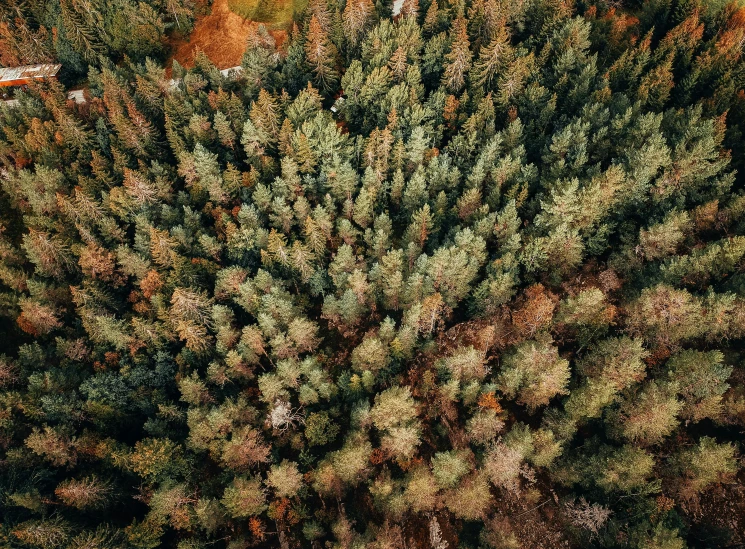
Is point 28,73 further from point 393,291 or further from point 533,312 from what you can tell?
point 533,312

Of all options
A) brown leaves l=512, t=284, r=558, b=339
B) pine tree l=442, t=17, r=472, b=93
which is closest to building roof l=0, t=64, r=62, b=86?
pine tree l=442, t=17, r=472, b=93

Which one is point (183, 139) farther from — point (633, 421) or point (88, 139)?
point (633, 421)

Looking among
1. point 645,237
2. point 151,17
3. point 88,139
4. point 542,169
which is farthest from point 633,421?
point 151,17

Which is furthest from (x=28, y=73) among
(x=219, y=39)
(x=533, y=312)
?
(x=533, y=312)

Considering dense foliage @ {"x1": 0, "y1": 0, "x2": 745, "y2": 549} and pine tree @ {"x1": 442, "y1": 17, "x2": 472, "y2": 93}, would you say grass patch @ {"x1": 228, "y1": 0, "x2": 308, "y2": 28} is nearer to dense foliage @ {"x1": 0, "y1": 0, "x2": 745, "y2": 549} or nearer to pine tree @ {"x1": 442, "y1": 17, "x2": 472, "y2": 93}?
dense foliage @ {"x1": 0, "y1": 0, "x2": 745, "y2": 549}

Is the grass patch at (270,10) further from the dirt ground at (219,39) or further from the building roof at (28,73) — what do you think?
the building roof at (28,73)

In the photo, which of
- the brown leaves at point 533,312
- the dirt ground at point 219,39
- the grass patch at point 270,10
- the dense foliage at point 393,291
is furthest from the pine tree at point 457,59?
the brown leaves at point 533,312
